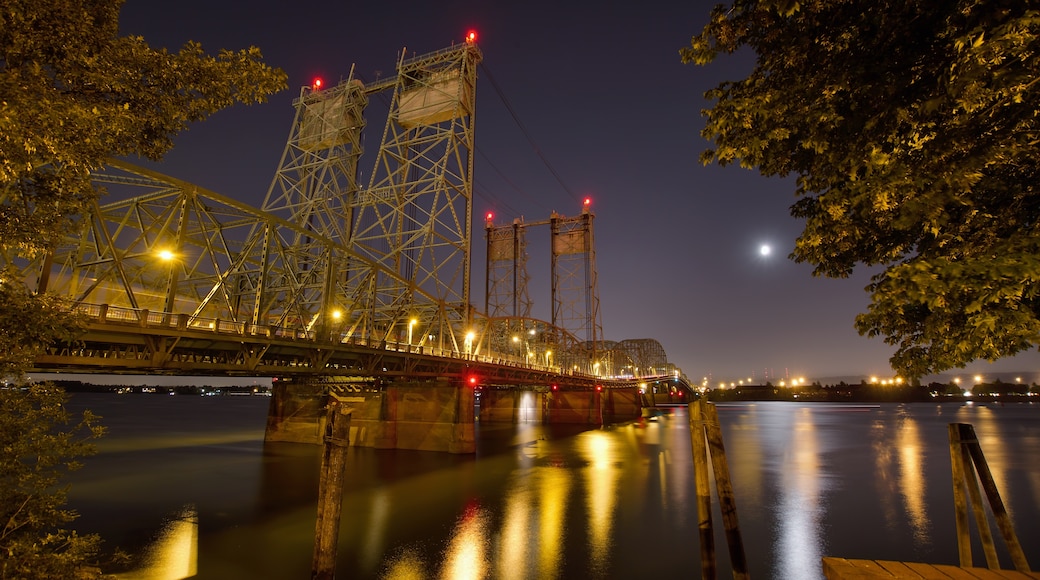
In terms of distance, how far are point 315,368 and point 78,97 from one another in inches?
930

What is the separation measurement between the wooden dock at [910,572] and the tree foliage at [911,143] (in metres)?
2.58

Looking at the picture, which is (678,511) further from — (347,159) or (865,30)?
(347,159)

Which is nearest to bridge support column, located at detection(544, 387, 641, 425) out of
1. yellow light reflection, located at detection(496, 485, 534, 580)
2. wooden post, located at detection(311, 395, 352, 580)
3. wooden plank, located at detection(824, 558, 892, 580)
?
yellow light reflection, located at detection(496, 485, 534, 580)

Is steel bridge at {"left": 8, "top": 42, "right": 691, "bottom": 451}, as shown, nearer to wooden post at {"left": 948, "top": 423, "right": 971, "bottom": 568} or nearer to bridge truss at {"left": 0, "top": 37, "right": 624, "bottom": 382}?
bridge truss at {"left": 0, "top": 37, "right": 624, "bottom": 382}

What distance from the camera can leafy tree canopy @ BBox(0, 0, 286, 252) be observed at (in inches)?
217

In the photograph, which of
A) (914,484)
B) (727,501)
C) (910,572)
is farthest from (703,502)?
(914,484)

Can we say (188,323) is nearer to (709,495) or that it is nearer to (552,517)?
(552,517)

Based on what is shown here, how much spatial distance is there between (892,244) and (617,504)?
1975cm

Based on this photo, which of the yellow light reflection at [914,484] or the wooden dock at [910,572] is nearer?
the wooden dock at [910,572]

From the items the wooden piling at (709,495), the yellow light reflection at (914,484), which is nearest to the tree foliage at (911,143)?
the wooden piling at (709,495)

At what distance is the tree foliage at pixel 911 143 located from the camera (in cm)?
490

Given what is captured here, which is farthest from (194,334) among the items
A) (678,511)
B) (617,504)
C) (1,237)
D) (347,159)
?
(347,159)

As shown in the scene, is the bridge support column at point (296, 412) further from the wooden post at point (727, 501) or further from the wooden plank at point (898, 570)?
the wooden plank at point (898, 570)

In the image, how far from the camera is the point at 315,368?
2828cm
